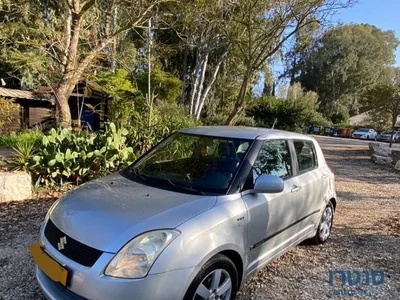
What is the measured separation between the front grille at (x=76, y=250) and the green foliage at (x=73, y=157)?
3.49m

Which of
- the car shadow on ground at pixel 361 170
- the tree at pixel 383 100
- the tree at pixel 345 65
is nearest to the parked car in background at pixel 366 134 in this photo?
the tree at pixel 345 65

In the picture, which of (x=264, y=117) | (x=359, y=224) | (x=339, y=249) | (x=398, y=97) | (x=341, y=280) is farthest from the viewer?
(x=264, y=117)

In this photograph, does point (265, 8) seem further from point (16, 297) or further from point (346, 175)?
point (16, 297)

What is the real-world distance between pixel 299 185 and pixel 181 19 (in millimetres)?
9445

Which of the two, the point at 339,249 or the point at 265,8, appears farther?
the point at 265,8

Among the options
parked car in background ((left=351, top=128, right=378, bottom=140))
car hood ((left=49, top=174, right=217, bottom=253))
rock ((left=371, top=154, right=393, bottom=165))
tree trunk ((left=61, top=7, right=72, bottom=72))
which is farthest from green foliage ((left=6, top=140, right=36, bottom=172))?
parked car in background ((left=351, top=128, right=378, bottom=140))

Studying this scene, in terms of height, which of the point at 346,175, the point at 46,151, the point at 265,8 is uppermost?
the point at 265,8

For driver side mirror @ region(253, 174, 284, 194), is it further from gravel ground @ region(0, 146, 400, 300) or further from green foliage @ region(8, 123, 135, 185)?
green foliage @ region(8, 123, 135, 185)

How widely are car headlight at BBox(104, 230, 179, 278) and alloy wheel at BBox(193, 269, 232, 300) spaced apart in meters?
0.43

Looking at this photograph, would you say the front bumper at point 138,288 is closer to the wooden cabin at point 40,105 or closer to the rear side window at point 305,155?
the rear side window at point 305,155

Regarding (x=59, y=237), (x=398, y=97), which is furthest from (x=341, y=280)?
(x=398, y=97)

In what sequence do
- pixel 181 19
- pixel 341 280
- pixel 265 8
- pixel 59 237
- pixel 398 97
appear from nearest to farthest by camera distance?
pixel 59 237 < pixel 341 280 < pixel 265 8 < pixel 181 19 < pixel 398 97

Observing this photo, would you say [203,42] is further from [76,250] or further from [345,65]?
[345,65]

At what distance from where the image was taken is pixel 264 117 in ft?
107
